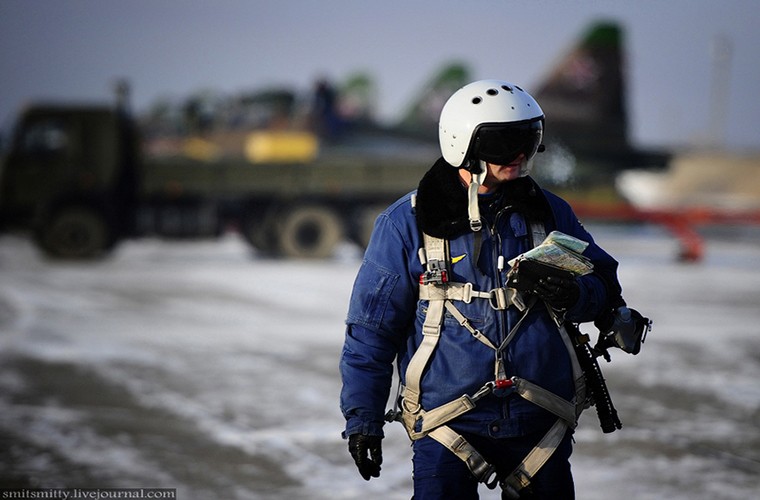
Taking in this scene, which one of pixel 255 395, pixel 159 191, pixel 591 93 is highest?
pixel 591 93

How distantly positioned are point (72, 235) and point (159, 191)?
196cm

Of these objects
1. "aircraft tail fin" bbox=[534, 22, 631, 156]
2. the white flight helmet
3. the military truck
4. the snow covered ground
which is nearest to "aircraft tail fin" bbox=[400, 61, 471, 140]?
"aircraft tail fin" bbox=[534, 22, 631, 156]

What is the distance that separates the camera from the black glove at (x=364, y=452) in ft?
10.3

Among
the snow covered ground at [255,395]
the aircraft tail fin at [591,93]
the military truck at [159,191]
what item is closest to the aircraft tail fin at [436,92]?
the aircraft tail fin at [591,93]

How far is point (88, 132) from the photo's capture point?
64.7 ft

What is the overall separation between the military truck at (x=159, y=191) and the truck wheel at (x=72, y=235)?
0.02m

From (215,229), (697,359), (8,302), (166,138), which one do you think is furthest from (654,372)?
(166,138)

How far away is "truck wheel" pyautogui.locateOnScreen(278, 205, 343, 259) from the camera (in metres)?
20.8

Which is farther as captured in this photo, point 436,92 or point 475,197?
point 436,92

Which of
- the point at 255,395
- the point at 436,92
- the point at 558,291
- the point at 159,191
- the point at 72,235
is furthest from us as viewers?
the point at 436,92

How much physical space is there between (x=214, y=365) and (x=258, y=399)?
1571mm

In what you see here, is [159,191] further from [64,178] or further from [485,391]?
[485,391]

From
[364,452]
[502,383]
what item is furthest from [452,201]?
[364,452]

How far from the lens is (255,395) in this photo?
7.99 meters
